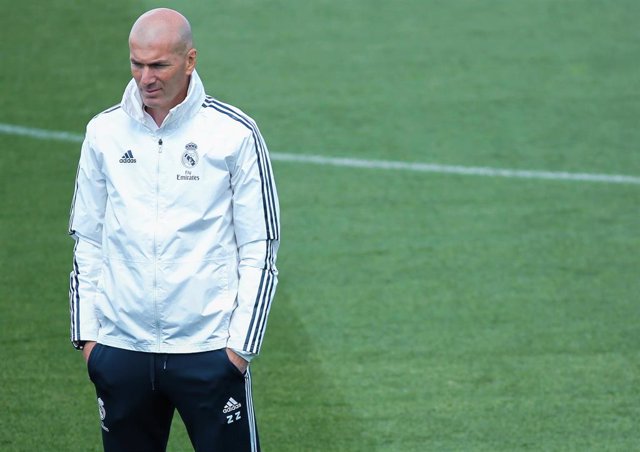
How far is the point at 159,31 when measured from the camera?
11.4 ft

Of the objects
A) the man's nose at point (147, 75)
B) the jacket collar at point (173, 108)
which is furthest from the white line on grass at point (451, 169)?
the man's nose at point (147, 75)

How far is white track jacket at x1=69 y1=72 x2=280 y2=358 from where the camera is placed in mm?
3561

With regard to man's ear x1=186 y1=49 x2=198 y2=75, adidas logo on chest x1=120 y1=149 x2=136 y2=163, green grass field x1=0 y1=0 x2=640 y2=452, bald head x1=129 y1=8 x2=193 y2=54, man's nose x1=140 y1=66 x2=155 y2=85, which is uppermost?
bald head x1=129 y1=8 x2=193 y2=54

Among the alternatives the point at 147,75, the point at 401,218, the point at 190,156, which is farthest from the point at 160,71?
the point at 401,218

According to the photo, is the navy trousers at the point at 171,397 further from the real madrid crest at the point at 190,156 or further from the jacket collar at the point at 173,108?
the jacket collar at the point at 173,108

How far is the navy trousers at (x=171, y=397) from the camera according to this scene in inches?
143

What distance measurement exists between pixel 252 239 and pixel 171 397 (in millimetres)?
537

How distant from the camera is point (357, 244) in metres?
7.16

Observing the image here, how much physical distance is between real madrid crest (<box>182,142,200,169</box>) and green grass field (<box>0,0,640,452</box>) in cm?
200

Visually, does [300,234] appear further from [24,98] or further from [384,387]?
[24,98]

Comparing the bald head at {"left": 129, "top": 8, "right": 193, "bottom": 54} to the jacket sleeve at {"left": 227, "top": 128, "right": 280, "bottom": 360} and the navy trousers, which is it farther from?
the navy trousers

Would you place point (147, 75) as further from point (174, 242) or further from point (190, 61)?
point (174, 242)

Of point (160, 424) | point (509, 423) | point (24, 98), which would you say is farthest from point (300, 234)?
point (160, 424)

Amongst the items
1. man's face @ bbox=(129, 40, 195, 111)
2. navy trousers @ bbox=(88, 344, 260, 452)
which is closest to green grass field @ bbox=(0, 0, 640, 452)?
navy trousers @ bbox=(88, 344, 260, 452)
